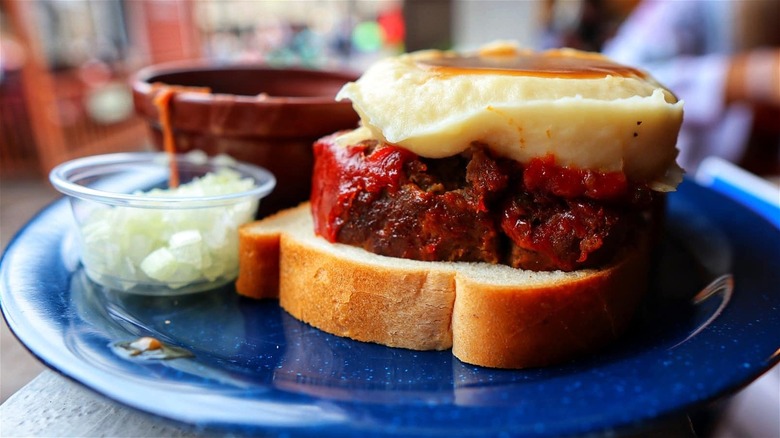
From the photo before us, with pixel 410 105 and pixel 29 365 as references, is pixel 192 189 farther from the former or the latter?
pixel 29 365

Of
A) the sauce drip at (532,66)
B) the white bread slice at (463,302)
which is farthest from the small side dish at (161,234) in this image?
the sauce drip at (532,66)

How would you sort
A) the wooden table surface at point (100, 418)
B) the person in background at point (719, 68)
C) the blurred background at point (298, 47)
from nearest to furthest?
1. the wooden table surface at point (100, 418)
2. the person in background at point (719, 68)
3. the blurred background at point (298, 47)

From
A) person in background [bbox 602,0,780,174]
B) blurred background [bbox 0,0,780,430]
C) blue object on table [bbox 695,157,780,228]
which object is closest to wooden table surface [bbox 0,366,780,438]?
blurred background [bbox 0,0,780,430]

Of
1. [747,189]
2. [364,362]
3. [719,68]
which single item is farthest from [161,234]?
[719,68]

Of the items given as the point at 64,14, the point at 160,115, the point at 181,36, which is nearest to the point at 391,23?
the point at 181,36

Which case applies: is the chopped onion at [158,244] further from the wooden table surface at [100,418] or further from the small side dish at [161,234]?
the wooden table surface at [100,418]

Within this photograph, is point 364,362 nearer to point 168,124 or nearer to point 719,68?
point 168,124

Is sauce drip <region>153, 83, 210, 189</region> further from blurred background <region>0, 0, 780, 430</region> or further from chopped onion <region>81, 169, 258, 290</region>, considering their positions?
blurred background <region>0, 0, 780, 430</region>
